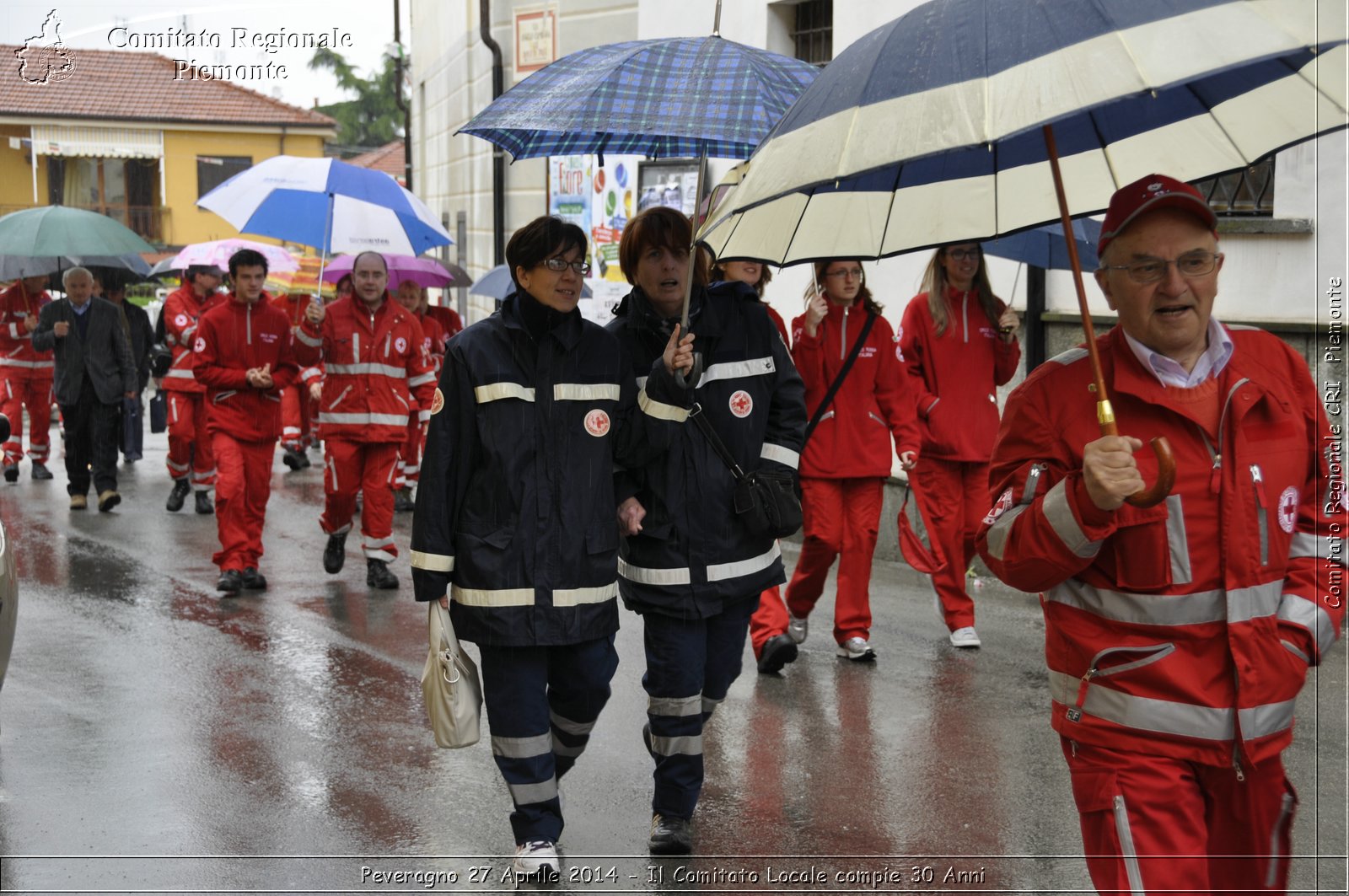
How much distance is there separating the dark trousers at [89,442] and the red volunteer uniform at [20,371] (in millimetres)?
1932

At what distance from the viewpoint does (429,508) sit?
4695 millimetres

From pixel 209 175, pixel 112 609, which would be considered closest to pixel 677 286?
pixel 112 609

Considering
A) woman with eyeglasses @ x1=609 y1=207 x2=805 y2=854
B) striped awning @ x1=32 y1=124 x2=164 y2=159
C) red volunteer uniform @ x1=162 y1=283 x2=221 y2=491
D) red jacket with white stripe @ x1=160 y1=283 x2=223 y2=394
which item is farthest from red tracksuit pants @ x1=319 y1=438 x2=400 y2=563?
striped awning @ x1=32 y1=124 x2=164 y2=159

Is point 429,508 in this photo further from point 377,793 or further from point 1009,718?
point 1009,718

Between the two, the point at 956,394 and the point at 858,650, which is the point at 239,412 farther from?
the point at 956,394

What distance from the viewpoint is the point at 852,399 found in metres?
7.52

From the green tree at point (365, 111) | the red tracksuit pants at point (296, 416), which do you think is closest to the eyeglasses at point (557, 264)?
the red tracksuit pants at point (296, 416)

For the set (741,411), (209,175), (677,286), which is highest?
(209,175)

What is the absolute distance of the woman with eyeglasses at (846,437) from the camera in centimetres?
738

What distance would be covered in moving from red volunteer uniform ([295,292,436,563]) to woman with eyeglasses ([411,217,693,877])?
Answer: 4.71 metres

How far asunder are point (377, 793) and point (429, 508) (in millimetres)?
1567

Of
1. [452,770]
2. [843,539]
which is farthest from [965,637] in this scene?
[452,770]

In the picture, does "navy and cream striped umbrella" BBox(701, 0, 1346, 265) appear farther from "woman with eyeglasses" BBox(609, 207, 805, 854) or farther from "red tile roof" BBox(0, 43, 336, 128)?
"red tile roof" BBox(0, 43, 336, 128)

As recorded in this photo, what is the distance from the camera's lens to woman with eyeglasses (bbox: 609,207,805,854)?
16.4 feet
